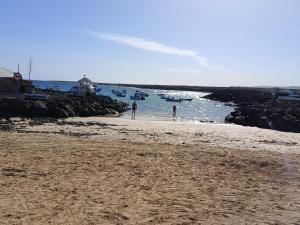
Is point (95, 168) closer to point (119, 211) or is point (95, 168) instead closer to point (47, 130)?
point (119, 211)

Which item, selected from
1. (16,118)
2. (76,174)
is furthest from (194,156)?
(16,118)

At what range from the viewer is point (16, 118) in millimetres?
31703

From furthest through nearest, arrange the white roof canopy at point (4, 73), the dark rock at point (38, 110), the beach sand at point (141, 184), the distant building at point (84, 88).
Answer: the distant building at point (84, 88) < the white roof canopy at point (4, 73) < the dark rock at point (38, 110) < the beach sand at point (141, 184)

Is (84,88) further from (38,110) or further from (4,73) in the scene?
(38,110)

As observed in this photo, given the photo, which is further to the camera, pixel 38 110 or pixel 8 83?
pixel 8 83

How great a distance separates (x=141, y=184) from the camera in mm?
11609

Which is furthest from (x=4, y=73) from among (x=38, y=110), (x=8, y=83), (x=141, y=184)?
(x=141, y=184)

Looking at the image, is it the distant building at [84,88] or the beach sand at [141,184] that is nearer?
the beach sand at [141,184]

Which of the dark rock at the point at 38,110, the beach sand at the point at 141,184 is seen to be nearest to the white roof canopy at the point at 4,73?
the dark rock at the point at 38,110

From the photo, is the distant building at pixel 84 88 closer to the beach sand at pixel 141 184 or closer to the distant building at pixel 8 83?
the distant building at pixel 8 83

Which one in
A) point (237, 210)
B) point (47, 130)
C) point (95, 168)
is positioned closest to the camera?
point (237, 210)

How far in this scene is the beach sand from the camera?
8.87 m

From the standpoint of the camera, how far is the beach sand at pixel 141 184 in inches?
349

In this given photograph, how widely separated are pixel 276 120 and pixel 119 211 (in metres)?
30.6
